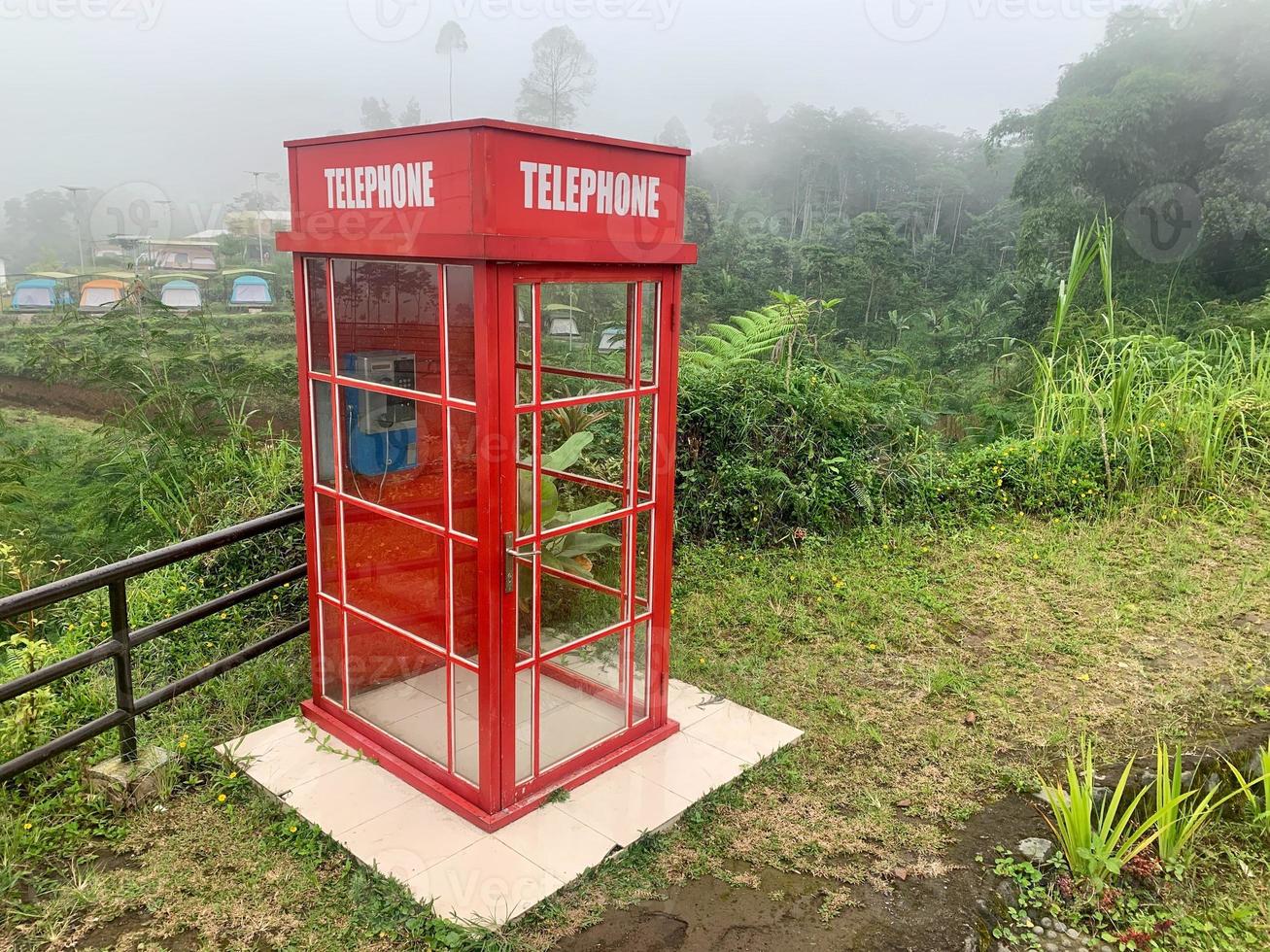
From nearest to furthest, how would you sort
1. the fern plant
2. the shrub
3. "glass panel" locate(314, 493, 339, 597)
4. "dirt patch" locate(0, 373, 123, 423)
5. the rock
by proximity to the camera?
the rock < "glass panel" locate(314, 493, 339, 597) < the shrub < the fern plant < "dirt patch" locate(0, 373, 123, 423)

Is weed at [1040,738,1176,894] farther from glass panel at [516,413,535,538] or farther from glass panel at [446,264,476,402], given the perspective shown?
glass panel at [446,264,476,402]

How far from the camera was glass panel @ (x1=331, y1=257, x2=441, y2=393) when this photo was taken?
2.85 meters

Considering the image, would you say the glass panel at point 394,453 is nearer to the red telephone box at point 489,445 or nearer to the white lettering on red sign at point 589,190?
the red telephone box at point 489,445

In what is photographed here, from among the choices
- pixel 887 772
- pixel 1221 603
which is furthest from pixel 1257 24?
pixel 887 772

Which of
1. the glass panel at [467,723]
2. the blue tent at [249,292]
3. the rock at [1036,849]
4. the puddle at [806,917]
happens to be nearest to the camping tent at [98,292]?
the blue tent at [249,292]

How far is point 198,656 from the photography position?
4.06 m

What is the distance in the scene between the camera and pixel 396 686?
3504 mm

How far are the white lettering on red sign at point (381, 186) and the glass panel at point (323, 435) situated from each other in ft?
2.18

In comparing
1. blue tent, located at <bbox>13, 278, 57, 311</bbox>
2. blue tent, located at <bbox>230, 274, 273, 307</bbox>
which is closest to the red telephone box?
blue tent, located at <bbox>230, 274, 273, 307</bbox>

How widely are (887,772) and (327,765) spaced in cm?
212

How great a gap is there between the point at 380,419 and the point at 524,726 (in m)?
1.18

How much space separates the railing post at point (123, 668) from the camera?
10.0 feet

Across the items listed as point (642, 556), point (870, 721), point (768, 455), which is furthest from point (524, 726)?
point (768, 455)

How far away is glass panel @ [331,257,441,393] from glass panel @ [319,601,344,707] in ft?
3.21
